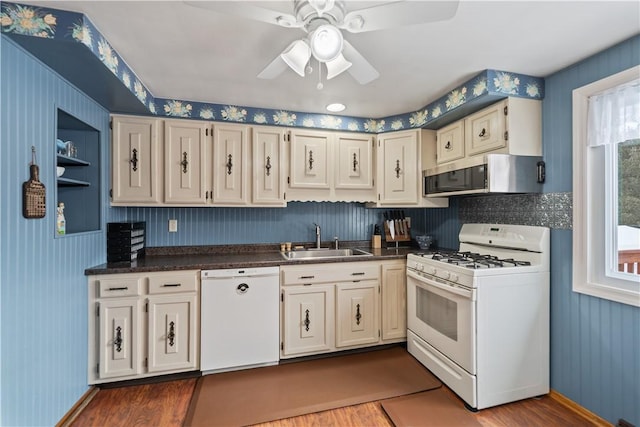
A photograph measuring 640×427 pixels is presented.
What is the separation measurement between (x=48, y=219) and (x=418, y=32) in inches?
93.7

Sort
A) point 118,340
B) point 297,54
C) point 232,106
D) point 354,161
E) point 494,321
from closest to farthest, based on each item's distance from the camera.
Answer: point 297,54 → point 494,321 → point 118,340 → point 232,106 → point 354,161

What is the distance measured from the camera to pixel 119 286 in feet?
7.09

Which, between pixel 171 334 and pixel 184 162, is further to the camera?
pixel 184 162

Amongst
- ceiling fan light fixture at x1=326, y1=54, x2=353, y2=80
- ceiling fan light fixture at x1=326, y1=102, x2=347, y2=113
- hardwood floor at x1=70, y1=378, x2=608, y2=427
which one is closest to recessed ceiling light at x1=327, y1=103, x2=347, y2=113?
ceiling fan light fixture at x1=326, y1=102, x2=347, y2=113

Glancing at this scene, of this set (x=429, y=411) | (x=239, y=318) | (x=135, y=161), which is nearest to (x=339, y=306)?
(x=239, y=318)

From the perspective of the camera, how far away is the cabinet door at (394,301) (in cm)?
275

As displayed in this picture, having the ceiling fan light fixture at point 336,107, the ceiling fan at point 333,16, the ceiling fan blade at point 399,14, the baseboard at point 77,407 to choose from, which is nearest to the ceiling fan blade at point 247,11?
the ceiling fan at point 333,16

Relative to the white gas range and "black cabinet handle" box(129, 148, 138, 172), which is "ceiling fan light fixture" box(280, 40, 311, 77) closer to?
the white gas range

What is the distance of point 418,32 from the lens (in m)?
1.64

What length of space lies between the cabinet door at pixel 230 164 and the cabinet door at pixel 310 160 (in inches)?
17.9

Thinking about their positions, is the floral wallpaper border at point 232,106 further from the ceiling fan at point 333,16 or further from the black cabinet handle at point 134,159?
the ceiling fan at point 333,16

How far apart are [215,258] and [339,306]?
1199mm

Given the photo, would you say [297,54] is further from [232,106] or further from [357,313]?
[357,313]

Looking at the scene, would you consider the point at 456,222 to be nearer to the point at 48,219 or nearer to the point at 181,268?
the point at 181,268
